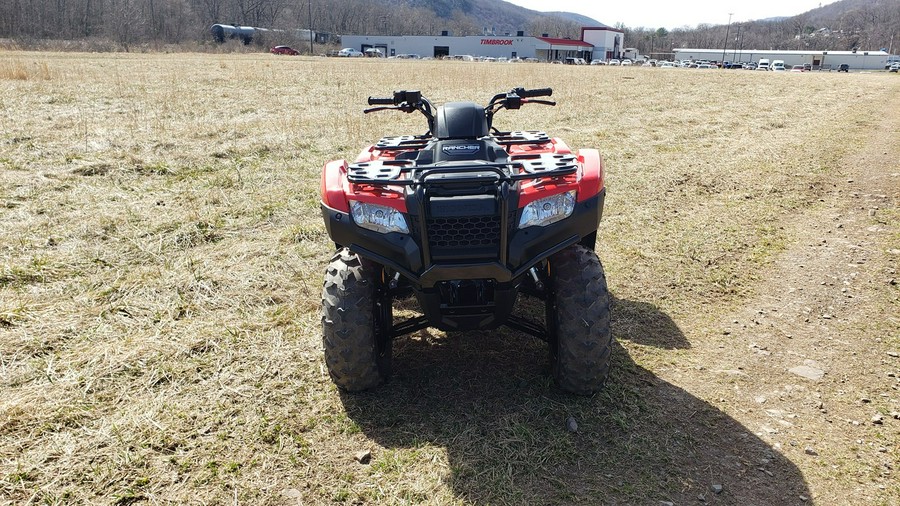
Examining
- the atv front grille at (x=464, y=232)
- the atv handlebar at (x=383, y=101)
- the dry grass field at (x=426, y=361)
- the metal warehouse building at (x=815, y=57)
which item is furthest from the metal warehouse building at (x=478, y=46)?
the atv front grille at (x=464, y=232)

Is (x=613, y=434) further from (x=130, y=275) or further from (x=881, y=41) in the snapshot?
(x=881, y=41)

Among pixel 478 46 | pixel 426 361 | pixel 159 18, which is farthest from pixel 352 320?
pixel 159 18

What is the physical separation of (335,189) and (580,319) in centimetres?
147

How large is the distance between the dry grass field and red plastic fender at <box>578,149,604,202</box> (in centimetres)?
116

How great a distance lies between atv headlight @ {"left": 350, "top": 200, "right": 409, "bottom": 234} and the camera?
3264mm

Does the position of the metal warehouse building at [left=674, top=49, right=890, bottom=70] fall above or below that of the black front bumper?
above

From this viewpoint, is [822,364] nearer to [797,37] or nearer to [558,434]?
[558,434]

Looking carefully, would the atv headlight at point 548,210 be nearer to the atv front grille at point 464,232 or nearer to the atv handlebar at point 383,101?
the atv front grille at point 464,232

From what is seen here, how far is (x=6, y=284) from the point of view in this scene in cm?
505

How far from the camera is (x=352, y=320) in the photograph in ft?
11.2

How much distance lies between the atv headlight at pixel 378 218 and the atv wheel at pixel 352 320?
307 millimetres

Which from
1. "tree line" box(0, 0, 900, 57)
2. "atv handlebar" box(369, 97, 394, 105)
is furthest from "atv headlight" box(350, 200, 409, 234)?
"tree line" box(0, 0, 900, 57)

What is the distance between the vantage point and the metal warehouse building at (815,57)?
88.8 metres

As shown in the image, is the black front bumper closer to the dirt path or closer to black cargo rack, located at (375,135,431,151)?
black cargo rack, located at (375,135,431,151)
